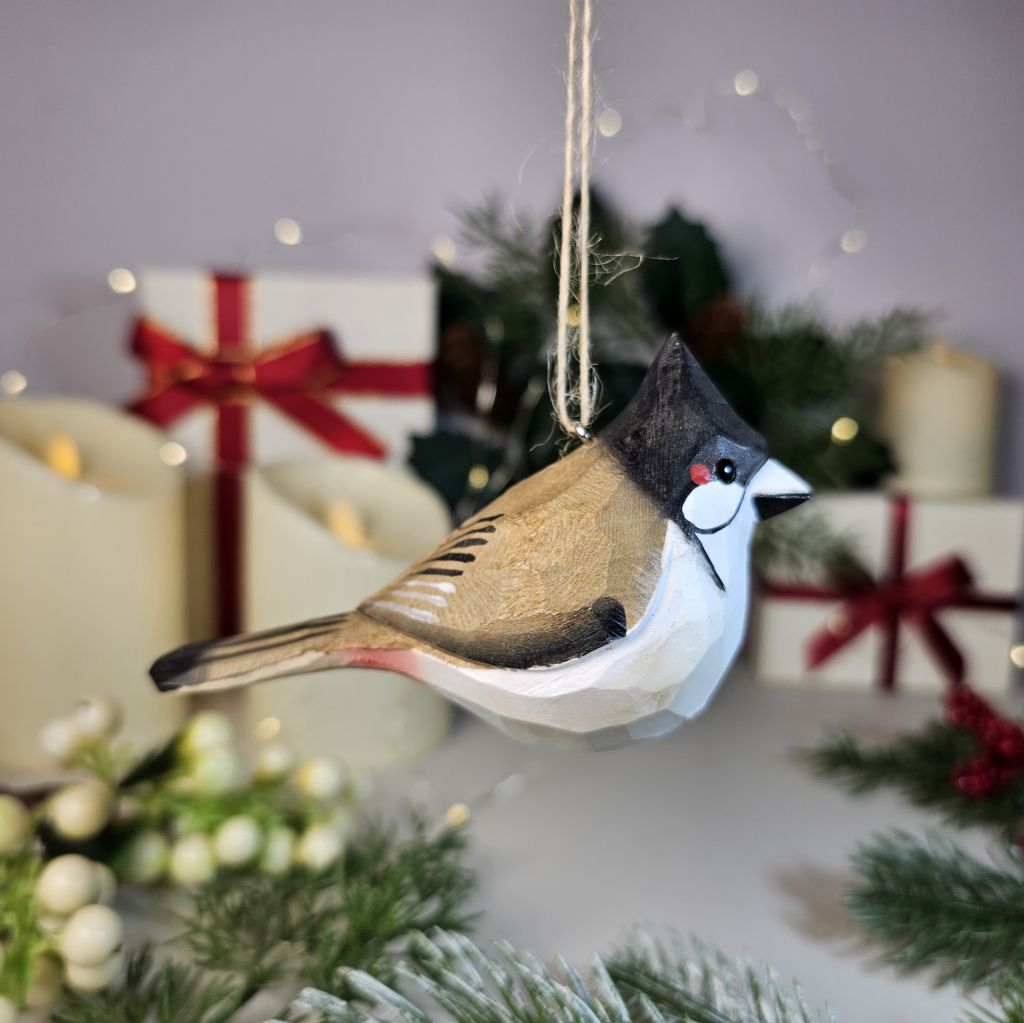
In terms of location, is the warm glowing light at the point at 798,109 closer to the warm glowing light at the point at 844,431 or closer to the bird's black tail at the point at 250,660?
the warm glowing light at the point at 844,431

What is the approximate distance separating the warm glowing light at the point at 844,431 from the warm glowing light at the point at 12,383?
1.89ft

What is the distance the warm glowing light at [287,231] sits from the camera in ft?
2.53

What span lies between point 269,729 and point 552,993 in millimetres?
286

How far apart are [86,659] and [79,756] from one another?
0.12 meters

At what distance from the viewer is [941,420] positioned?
0.73m

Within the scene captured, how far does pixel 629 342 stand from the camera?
689 mm

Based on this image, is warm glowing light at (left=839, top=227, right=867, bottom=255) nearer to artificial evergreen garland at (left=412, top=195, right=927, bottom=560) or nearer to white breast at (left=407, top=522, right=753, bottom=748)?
artificial evergreen garland at (left=412, top=195, right=927, bottom=560)

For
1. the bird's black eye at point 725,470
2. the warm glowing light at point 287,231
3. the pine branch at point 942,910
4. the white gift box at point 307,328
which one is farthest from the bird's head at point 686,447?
the warm glowing light at point 287,231

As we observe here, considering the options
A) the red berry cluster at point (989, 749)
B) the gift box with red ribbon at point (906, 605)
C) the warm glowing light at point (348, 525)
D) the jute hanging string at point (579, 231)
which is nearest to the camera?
the jute hanging string at point (579, 231)

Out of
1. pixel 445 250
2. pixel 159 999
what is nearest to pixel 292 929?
pixel 159 999

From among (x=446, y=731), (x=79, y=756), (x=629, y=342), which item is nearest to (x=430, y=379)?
(x=629, y=342)

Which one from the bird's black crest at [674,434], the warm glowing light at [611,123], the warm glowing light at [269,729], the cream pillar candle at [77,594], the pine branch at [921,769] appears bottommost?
the pine branch at [921,769]

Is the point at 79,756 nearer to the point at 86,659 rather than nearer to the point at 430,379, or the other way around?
the point at 86,659

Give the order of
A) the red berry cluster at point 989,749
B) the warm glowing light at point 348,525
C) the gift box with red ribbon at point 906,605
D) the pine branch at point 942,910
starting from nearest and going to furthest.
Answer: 1. the pine branch at point 942,910
2. the red berry cluster at point 989,749
3. the warm glowing light at point 348,525
4. the gift box with red ribbon at point 906,605
